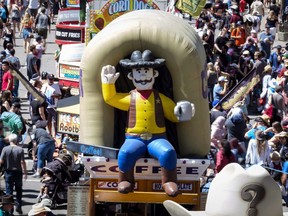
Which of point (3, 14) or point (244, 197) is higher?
point (3, 14)

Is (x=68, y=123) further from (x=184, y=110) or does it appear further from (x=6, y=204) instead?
(x=184, y=110)

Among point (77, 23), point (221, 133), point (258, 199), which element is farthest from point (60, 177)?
point (77, 23)

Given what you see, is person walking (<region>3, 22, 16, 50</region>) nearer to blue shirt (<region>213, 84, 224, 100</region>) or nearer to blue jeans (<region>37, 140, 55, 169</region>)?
blue shirt (<region>213, 84, 224, 100</region>)

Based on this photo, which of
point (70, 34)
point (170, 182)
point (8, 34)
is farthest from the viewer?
point (8, 34)

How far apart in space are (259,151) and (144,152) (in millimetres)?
4743

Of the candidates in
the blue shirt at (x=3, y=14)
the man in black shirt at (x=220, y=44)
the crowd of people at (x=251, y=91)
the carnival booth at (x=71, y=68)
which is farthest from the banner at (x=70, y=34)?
the blue shirt at (x=3, y=14)

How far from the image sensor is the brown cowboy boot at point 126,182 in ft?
40.9

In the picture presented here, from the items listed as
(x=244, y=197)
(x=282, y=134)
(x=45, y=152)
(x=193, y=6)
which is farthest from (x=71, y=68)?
(x=244, y=197)

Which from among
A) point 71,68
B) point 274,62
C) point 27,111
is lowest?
point 27,111

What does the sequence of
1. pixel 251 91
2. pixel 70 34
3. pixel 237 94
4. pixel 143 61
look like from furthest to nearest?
pixel 70 34
pixel 251 91
pixel 237 94
pixel 143 61

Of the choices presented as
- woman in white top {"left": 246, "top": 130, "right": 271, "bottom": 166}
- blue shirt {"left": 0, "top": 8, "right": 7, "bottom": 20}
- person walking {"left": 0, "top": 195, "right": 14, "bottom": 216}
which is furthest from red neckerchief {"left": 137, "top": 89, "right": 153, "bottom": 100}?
blue shirt {"left": 0, "top": 8, "right": 7, "bottom": 20}

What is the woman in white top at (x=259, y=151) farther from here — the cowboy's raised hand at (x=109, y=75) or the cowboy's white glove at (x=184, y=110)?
the cowboy's raised hand at (x=109, y=75)

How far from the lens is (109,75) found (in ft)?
41.3

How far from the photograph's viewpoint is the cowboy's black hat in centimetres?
1253
